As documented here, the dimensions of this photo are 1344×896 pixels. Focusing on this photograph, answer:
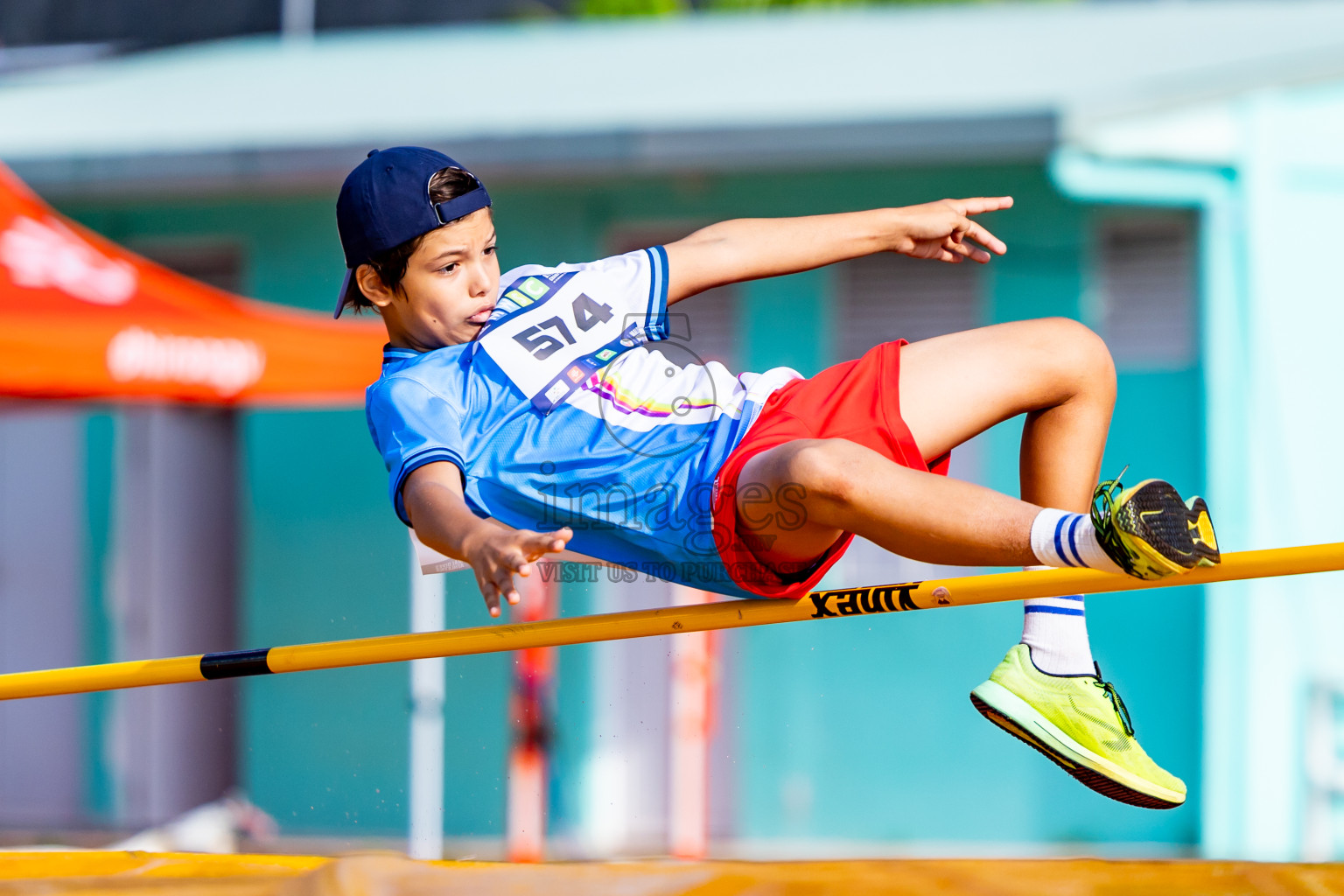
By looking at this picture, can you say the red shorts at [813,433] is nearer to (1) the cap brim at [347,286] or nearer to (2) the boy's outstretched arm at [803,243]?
(2) the boy's outstretched arm at [803,243]

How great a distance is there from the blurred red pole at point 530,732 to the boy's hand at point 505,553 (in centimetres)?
274

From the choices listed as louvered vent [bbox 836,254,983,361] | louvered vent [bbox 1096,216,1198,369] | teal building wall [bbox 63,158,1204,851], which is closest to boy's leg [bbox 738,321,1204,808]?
teal building wall [bbox 63,158,1204,851]

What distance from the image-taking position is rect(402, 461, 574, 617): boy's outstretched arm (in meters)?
1.70

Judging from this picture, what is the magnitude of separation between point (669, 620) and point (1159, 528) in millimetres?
850

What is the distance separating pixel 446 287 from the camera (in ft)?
7.33

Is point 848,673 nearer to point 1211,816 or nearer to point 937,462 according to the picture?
point 1211,816

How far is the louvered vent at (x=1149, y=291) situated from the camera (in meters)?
5.21

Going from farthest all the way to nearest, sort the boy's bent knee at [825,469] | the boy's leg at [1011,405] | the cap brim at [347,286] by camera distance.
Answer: the cap brim at [347,286], the boy's leg at [1011,405], the boy's bent knee at [825,469]

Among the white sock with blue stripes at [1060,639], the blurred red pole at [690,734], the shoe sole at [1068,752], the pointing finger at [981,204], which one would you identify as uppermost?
the pointing finger at [981,204]

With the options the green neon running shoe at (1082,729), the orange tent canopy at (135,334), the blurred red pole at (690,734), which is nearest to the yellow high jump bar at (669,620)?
the green neon running shoe at (1082,729)

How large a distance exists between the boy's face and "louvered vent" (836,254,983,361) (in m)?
Result: 3.23

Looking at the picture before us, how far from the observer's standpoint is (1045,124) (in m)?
4.54

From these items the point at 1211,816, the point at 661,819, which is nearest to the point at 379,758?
the point at 661,819

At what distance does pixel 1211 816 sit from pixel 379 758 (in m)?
3.37
